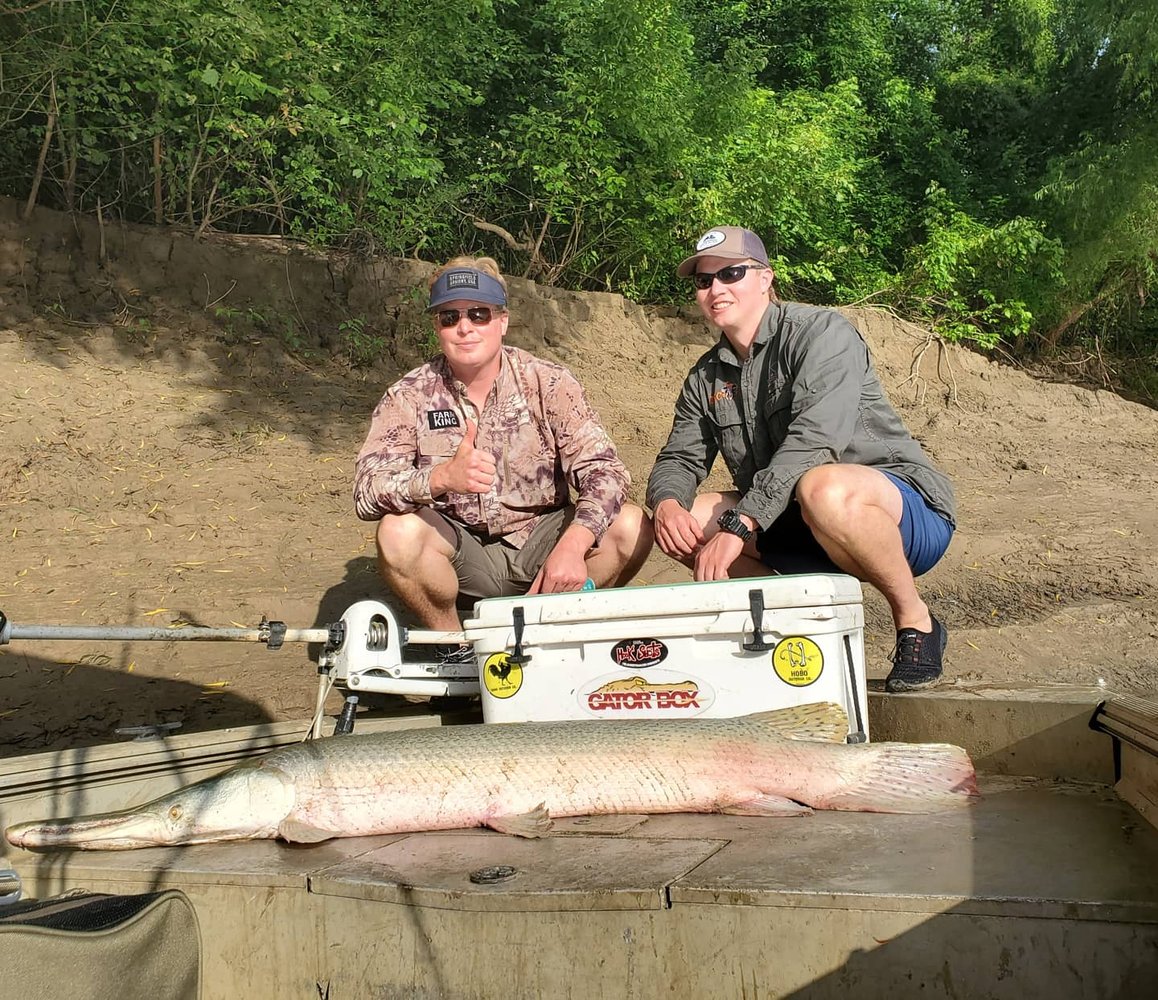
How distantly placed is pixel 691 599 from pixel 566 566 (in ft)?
2.53

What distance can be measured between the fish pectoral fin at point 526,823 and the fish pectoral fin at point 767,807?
480 mm

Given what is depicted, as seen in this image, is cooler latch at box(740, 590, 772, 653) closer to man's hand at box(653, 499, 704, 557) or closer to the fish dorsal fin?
the fish dorsal fin

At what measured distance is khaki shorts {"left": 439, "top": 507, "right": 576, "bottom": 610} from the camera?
436 centimetres

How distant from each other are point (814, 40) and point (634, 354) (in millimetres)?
8252

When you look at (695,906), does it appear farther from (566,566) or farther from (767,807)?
(566,566)

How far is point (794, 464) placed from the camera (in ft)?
12.4

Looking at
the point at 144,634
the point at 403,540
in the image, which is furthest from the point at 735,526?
the point at 144,634

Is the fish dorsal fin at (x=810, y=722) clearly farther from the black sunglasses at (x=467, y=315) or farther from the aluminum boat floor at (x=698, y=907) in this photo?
the black sunglasses at (x=467, y=315)

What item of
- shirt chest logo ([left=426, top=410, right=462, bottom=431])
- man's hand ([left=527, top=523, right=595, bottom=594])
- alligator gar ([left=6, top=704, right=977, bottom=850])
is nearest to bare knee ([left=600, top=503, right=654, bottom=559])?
man's hand ([left=527, top=523, right=595, bottom=594])

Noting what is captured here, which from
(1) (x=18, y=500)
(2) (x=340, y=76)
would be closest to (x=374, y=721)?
(1) (x=18, y=500)

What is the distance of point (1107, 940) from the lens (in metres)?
1.94

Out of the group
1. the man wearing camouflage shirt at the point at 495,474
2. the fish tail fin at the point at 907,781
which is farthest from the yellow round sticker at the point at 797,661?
the man wearing camouflage shirt at the point at 495,474

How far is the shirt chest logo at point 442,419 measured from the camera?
4.42 m

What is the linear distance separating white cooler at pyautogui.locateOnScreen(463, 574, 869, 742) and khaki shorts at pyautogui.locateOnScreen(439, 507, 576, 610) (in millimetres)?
905
